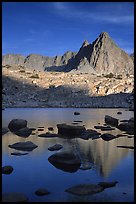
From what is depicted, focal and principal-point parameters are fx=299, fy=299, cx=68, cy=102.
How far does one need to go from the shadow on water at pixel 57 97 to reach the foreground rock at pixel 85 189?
7777cm

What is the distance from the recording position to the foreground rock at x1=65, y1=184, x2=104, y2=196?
12.5 m

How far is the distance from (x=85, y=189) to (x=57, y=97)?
277 feet

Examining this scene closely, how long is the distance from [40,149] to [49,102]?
73.0 metres

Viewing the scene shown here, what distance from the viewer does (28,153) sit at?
20797 mm

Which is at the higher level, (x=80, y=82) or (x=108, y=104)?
(x=80, y=82)

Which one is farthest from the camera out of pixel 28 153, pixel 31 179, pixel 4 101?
pixel 4 101

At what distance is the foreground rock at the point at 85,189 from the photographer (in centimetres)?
1248

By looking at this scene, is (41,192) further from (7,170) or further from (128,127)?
(128,127)

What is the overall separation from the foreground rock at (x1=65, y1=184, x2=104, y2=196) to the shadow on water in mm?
77773

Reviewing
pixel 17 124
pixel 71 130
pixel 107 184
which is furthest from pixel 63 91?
pixel 107 184

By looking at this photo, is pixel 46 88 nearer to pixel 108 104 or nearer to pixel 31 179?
pixel 108 104

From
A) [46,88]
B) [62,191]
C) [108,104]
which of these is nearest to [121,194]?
[62,191]

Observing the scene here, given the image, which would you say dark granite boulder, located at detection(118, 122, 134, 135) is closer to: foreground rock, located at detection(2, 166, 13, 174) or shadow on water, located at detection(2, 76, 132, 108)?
foreground rock, located at detection(2, 166, 13, 174)

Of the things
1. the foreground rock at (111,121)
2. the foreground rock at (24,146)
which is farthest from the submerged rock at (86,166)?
the foreground rock at (111,121)
